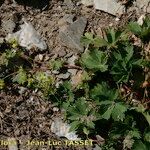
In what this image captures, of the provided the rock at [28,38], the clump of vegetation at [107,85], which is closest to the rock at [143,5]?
the clump of vegetation at [107,85]

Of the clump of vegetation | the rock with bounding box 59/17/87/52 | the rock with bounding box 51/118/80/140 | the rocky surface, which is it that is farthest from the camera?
the rock with bounding box 59/17/87/52

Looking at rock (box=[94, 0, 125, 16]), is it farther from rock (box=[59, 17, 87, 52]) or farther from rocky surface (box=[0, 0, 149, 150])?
rock (box=[59, 17, 87, 52])

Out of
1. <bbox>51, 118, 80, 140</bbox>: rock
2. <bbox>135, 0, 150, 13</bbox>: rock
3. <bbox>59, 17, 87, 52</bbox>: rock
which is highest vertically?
<bbox>135, 0, 150, 13</bbox>: rock

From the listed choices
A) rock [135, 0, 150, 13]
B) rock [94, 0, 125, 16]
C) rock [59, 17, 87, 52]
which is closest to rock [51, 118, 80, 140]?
rock [59, 17, 87, 52]

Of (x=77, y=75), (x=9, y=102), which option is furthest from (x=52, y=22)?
(x=9, y=102)

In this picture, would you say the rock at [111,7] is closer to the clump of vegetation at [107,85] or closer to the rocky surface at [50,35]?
the rocky surface at [50,35]

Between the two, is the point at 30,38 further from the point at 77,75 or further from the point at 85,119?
the point at 85,119
